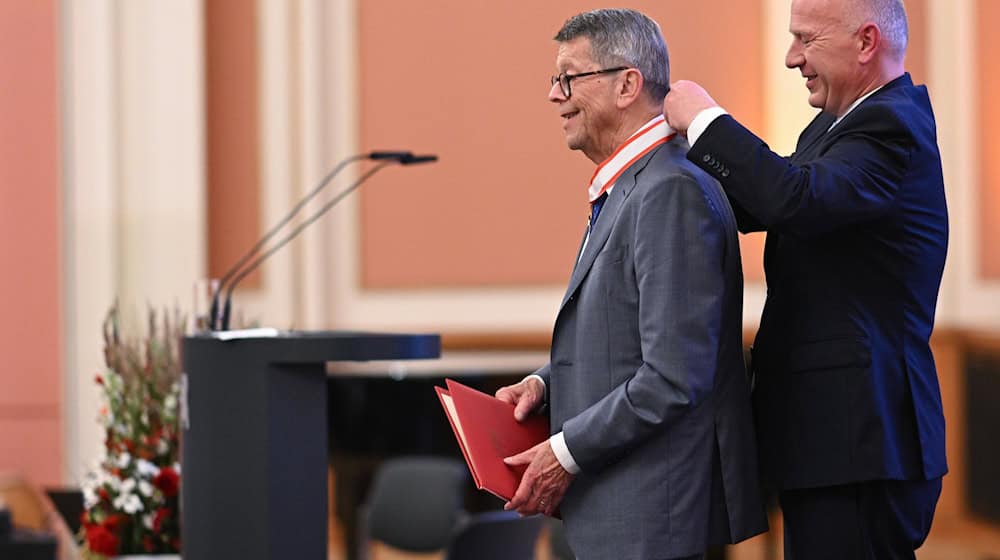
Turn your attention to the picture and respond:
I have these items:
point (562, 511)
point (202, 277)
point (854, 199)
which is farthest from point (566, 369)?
point (202, 277)

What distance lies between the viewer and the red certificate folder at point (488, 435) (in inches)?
81.6

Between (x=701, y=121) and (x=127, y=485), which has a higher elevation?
(x=701, y=121)

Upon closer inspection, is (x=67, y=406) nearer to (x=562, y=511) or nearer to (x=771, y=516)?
(x=771, y=516)

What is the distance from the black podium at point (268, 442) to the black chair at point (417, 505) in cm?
227

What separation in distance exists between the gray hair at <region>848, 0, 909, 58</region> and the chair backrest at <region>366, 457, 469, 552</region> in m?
3.20

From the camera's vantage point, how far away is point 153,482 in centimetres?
368

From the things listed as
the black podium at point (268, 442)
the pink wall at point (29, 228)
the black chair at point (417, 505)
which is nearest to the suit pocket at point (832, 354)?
the black podium at point (268, 442)

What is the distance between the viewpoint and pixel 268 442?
2676 mm

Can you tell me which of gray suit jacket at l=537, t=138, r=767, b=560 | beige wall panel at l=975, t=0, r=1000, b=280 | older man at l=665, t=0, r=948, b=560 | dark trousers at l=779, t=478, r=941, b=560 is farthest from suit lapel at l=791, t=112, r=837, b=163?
beige wall panel at l=975, t=0, r=1000, b=280

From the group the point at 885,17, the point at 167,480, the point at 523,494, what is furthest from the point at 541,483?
the point at 167,480

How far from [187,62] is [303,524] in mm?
3999

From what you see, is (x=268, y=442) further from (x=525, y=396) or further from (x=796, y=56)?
(x=796, y=56)

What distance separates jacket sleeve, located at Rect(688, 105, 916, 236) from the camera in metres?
1.92

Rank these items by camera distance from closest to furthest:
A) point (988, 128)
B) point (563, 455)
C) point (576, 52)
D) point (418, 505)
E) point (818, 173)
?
point (818, 173)
point (563, 455)
point (576, 52)
point (418, 505)
point (988, 128)
